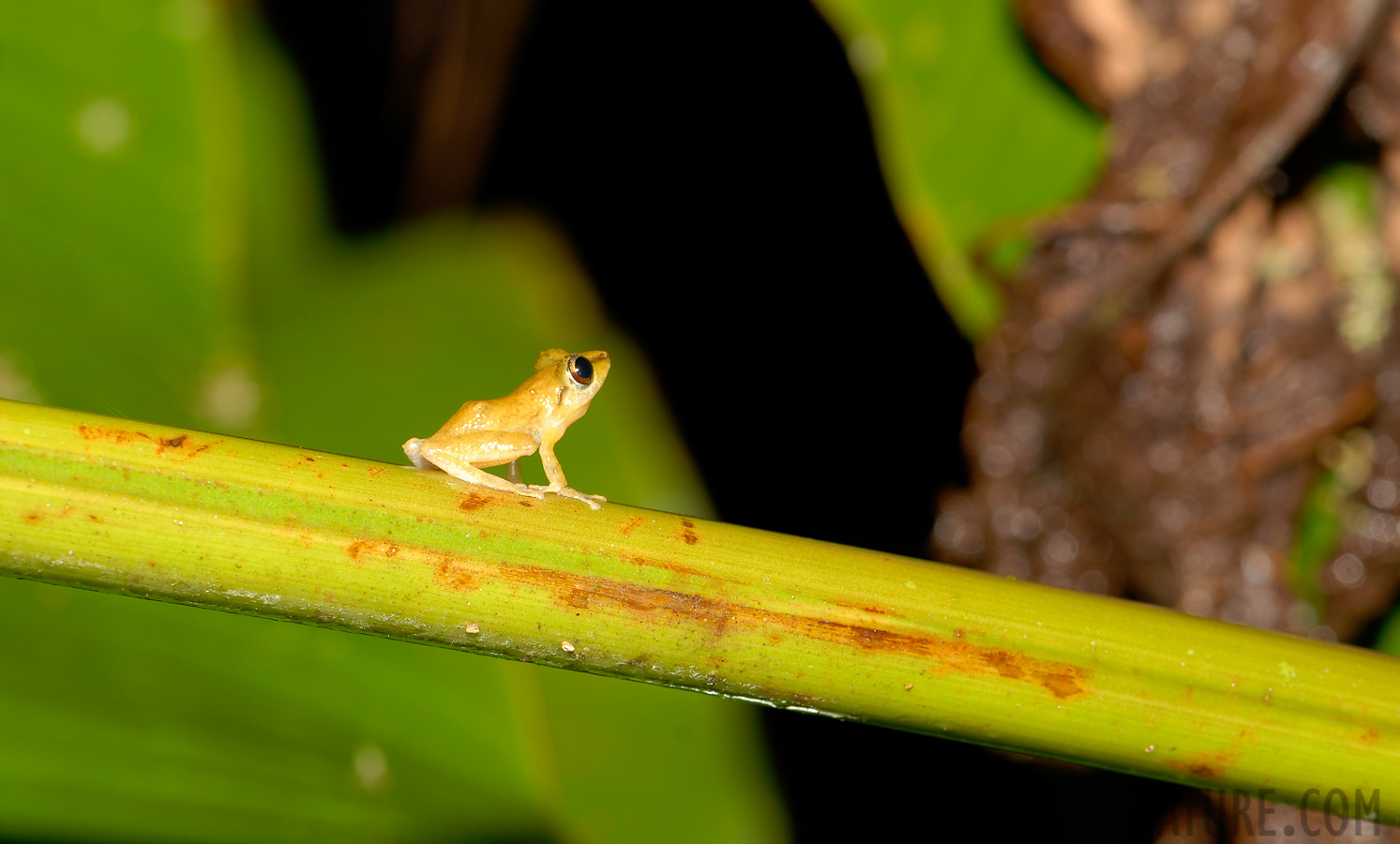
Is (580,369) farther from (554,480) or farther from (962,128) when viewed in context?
(962,128)

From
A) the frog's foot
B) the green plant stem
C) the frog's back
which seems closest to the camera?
the green plant stem

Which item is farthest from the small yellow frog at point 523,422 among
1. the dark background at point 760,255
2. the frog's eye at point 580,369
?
the dark background at point 760,255

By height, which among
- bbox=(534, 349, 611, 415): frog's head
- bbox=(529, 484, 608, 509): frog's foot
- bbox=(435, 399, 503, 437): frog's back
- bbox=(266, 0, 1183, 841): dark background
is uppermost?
bbox=(529, 484, 608, 509): frog's foot

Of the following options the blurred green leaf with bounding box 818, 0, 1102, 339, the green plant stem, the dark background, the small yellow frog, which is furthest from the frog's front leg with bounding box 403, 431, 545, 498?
the dark background

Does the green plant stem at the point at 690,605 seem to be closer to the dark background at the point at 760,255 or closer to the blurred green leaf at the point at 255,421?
the blurred green leaf at the point at 255,421

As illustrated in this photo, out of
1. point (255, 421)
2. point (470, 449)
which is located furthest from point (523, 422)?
point (255, 421)

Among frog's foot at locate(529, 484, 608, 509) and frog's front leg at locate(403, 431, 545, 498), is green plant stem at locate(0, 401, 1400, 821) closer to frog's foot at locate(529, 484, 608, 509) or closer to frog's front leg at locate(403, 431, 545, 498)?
frog's foot at locate(529, 484, 608, 509)
